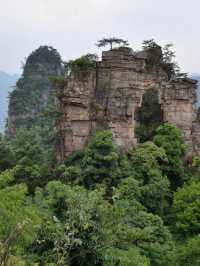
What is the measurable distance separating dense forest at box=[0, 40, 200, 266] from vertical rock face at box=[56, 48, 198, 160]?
881mm

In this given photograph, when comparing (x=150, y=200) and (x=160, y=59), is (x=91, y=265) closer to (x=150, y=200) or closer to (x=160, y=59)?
(x=150, y=200)

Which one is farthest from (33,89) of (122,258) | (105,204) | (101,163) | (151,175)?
(122,258)

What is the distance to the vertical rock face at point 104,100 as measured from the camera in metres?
26.7

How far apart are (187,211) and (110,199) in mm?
3447

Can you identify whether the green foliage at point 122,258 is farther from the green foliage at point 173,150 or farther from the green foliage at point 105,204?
the green foliage at point 173,150

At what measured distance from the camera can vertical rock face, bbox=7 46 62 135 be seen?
55.3 metres

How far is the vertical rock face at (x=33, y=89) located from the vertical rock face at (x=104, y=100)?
89.0 ft

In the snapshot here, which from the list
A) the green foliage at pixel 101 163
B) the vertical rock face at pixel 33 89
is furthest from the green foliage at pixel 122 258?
the vertical rock face at pixel 33 89

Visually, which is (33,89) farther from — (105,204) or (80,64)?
(105,204)

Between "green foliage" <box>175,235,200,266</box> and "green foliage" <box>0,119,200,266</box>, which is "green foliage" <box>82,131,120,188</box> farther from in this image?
"green foliage" <box>175,235,200,266</box>

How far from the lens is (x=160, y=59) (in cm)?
2941

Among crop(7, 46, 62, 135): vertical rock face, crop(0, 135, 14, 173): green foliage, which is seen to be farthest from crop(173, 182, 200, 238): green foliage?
crop(7, 46, 62, 135): vertical rock face

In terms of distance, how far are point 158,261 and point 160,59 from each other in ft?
44.8

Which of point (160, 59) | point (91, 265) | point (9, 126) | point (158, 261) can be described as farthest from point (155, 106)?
point (9, 126)
